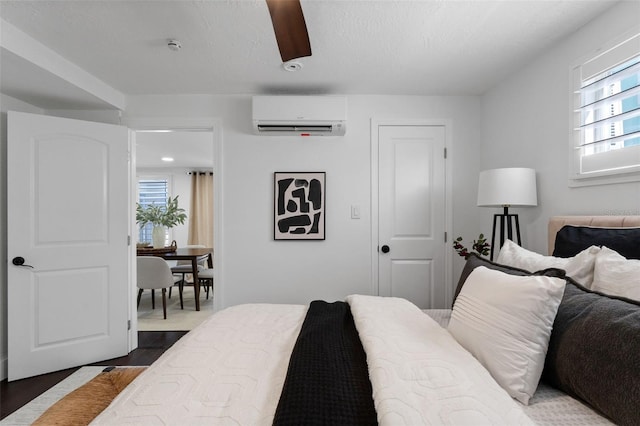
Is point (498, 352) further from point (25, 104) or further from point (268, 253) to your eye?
point (25, 104)

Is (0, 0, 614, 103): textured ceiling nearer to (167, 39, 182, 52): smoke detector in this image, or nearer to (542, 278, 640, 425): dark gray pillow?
(167, 39, 182, 52): smoke detector

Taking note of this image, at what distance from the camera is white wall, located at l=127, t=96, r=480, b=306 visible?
117 inches

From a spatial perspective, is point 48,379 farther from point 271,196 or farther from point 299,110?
point 299,110

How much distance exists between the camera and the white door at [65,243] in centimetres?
237

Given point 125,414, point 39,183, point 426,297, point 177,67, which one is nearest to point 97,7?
point 177,67

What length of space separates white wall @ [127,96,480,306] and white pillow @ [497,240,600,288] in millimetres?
1486

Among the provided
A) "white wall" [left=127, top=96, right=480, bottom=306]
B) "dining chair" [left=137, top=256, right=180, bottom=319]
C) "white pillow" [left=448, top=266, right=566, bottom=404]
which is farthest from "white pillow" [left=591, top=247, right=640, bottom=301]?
"dining chair" [left=137, top=256, right=180, bottom=319]

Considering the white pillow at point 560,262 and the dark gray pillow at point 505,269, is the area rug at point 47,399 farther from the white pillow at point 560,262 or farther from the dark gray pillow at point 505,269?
the white pillow at point 560,262

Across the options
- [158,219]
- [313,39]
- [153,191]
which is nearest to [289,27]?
[313,39]

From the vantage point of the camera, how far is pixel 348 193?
9.84 feet

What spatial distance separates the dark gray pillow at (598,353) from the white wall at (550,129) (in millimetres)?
1007

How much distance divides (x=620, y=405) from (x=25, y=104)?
13.4 feet

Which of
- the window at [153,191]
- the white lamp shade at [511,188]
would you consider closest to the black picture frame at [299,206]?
the white lamp shade at [511,188]

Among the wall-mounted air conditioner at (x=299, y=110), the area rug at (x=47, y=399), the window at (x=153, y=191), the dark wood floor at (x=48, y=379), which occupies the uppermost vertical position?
the wall-mounted air conditioner at (x=299, y=110)
